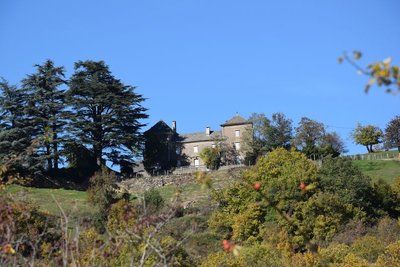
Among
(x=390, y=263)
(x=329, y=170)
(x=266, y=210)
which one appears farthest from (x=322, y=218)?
(x=390, y=263)

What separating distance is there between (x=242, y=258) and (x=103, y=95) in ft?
104

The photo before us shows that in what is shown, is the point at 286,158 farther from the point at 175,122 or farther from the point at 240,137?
the point at 175,122

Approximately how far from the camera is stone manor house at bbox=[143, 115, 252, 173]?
55.9m

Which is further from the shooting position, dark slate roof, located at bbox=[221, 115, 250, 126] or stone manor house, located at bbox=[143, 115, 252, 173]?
dark slate roof, located at bbox=[221, 115, 250, 126]

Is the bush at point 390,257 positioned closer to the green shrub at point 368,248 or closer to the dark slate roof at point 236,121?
the green shrub at point 368,248

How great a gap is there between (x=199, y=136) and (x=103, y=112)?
11.3 metres

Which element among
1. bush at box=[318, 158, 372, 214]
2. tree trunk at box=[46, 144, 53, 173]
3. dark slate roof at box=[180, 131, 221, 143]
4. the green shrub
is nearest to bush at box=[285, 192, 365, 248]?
bush at box=[318, 158, 372, 214]

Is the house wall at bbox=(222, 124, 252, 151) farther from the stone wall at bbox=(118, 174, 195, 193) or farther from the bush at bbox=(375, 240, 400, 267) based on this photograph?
the bush at bbox=(375, 240, 400, 267)

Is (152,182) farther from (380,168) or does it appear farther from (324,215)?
(380,168)

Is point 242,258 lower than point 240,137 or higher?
lower

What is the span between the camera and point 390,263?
2084cm

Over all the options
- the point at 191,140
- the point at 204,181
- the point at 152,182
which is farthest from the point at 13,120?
the point at 204,181

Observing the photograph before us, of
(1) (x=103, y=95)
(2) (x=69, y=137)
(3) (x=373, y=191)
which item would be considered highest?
(1) (x=103, y=95)

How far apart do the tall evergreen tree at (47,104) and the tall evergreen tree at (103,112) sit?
1.08 meters
